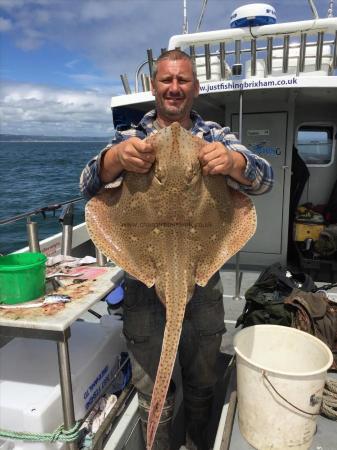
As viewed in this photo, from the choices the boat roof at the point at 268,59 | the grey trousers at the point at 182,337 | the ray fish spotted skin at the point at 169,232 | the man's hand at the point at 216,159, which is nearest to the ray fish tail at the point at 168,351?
the ray fish spotted skin at the point at 169,232

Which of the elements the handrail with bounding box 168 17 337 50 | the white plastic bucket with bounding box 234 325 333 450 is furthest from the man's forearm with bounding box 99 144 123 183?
the handrail with bounding box 168 17 337 50

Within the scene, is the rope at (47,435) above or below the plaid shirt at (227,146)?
below

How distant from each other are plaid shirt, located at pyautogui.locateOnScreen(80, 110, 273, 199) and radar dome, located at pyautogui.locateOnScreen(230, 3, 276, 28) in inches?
129

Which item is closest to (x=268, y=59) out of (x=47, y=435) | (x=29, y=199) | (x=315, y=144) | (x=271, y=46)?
(x=271, y=46)

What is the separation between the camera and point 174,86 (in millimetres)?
2396

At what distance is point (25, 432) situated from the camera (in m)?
2.37

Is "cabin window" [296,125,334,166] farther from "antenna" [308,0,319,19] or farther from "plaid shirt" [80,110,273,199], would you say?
"plaid shirt" [80,110,273,199]

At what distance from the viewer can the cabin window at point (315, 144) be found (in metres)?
7.81

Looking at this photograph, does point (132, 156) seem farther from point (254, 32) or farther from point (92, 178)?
point (254, 32)

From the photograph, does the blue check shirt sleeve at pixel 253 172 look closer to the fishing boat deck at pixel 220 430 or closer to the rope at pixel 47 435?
the fishing boat deck at pixel 220 430

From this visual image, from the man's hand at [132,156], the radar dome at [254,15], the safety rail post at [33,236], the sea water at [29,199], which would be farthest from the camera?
the sea water at [29,199]

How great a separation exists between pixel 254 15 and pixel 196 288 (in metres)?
4.20

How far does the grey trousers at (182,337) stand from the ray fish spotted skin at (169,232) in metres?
0.35

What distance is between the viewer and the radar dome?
5.04m
